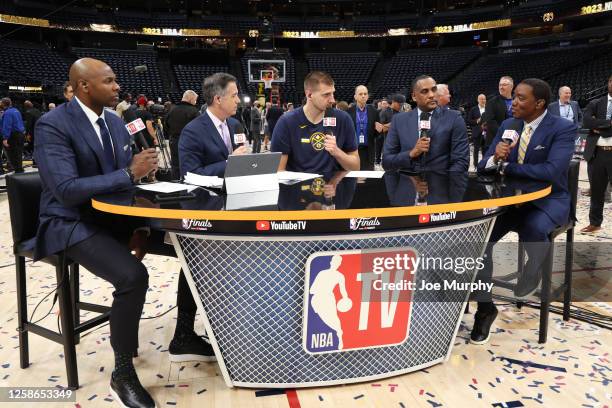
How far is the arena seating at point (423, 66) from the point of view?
83.0 ft

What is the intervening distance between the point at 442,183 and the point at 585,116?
3.32m

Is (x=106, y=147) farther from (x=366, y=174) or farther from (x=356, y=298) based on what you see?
(x=366, y=174)

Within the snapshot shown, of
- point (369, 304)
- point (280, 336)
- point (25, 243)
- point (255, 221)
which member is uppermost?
point (255, 221)

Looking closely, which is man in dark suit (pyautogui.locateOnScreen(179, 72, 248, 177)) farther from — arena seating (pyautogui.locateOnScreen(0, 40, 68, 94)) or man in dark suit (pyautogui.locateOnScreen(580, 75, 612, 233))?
arena seating (pyautogui.locateOnScreen(0, 40, 68, 94))

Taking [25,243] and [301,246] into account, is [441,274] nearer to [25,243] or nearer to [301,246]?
[301,246]

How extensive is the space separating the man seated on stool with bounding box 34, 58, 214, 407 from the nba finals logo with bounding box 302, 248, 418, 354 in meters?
0.71

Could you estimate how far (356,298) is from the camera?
205 cm

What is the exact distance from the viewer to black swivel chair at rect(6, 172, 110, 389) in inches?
82.9

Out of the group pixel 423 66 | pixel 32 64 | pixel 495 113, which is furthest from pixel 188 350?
pixel 423 66

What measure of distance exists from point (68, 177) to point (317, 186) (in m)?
1.10

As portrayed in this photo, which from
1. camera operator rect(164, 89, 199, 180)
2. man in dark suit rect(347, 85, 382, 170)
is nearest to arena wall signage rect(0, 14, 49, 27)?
camera operator rect(164, 89, 199, 180)

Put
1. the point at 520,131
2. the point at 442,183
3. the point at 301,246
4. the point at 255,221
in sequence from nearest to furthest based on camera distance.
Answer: the point at 255,221 → the point at 301,246 → the point at 442,183 → the point at 520,131

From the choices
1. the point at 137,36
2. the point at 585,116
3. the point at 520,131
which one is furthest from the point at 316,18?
the point at 520,131

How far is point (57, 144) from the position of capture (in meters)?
1.99
